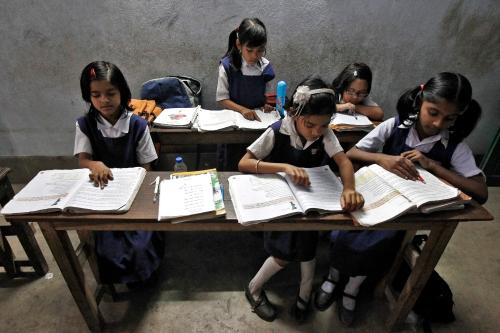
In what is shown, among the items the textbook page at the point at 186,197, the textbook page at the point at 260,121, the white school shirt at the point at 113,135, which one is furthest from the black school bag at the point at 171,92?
the textbook page at the point at 186,197

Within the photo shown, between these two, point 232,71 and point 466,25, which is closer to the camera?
point 232,71

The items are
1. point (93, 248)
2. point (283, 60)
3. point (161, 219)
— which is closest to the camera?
point (161, 219)

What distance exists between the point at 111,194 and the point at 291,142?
87 centimetres

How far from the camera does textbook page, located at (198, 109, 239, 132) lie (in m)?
2.05

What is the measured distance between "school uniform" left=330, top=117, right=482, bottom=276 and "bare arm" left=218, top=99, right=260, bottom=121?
2.76ft

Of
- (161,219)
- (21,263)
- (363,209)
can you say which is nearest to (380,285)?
(363,209)

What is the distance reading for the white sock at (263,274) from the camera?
1660mm

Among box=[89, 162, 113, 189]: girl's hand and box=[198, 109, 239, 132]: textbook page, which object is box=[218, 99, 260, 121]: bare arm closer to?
box=[198, 109, 239, 132]: textbook page

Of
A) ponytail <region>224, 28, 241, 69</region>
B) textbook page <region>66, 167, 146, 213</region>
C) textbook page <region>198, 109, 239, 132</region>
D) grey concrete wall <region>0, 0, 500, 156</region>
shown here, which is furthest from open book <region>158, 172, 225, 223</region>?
grey concrete wall <region>0, 0, 500, 156</region>

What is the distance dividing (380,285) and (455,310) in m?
0.51

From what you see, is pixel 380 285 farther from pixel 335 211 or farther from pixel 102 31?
pixel 102 31

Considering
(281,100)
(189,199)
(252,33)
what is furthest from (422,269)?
(252,33)

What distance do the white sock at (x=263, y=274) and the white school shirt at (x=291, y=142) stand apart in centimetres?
63

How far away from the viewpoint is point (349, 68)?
2266 mm
